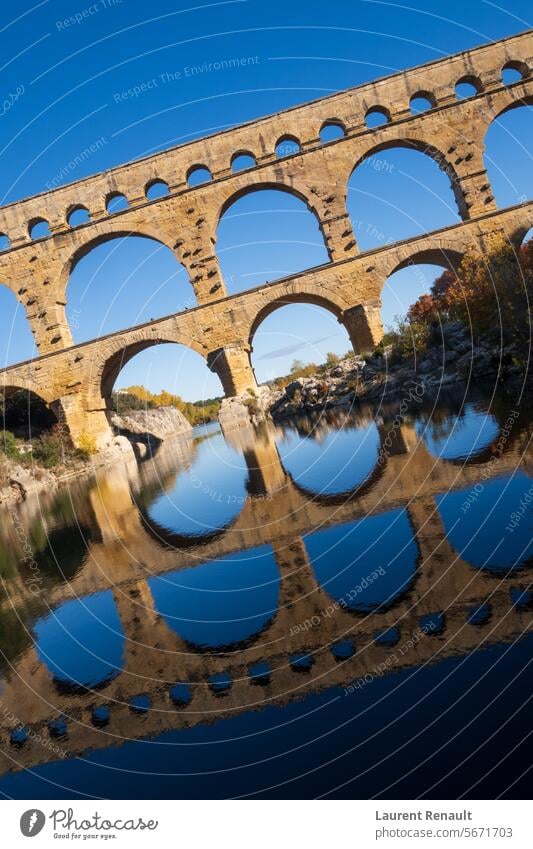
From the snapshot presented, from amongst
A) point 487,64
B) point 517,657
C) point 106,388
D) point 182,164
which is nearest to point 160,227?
point 182,164

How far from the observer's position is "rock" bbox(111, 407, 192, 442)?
3778cm

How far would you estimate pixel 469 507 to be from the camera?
16.5ft

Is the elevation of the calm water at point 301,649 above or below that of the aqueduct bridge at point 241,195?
below

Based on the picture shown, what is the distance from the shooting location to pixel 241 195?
25.4 meters

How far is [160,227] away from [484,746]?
83.8 feet

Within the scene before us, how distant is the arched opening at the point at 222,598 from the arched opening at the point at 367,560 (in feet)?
1.54

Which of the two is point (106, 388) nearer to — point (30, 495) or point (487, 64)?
point (30, 495)

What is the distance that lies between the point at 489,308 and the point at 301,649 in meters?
16.8

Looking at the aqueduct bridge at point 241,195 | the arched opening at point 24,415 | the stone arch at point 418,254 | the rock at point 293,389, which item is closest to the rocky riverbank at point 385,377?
the rock at point 293,389

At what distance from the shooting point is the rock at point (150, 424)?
124 ft

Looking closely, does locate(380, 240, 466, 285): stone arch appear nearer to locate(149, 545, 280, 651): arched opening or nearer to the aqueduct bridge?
the aqueduct bridge

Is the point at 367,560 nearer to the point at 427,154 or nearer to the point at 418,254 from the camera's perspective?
the point at 418,254

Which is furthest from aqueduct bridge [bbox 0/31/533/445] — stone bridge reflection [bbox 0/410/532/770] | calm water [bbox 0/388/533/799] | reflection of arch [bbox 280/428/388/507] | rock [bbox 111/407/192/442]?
stone bridge reflection [bbox 0/410/532/770]

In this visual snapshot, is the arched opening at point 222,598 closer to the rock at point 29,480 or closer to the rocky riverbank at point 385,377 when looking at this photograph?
the rocky riverbank at point 385,377
